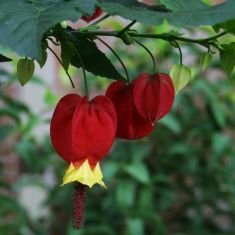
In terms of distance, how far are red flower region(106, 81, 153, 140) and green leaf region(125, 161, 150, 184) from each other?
1436 mm

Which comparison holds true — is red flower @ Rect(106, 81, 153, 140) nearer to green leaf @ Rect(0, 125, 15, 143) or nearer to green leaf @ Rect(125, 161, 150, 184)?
green leaf @ Rect(0, 125, 15, 143)

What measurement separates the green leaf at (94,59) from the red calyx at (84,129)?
0.04 metres

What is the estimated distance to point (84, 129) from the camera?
75 centimetres

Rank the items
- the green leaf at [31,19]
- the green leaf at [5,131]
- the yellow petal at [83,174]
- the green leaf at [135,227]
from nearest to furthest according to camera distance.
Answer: the green leaf at [31,19] < the yellow petal at [83,174] < the green leaf at [5,131] < the green leaf at [135,227]

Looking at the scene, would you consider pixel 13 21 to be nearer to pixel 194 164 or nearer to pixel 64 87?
pixel 194 164

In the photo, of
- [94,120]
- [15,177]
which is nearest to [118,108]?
[94,120]

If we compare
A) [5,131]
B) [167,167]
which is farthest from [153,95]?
[167,167]

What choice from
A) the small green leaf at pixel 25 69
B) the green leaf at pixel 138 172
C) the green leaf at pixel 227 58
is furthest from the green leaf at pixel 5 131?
the green leaf at pixel 227 58

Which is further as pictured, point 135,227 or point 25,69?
point 135,227

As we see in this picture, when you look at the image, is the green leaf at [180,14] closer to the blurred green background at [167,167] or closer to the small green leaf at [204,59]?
the small green leaf at [204,59]

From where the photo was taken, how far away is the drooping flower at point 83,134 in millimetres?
746

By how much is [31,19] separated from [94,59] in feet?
0.63

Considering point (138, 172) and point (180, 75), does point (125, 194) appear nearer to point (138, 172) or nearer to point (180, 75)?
point (138, 172)

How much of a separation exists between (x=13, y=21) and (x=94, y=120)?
0.62ft
